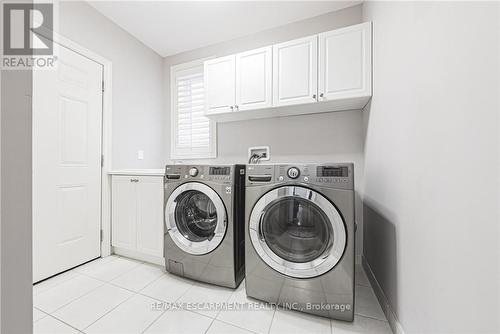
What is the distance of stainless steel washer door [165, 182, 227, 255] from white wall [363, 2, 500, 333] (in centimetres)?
114

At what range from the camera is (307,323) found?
1.19 m

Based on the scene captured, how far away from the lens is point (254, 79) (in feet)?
6.49

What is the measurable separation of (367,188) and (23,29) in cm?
209

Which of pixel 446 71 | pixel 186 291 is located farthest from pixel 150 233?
pixel 446 71

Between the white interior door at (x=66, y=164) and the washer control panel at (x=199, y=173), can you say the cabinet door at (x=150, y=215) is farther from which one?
the white interior door at (x=66, y=164)

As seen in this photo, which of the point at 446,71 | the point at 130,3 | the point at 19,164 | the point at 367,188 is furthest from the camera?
the point at 130,3

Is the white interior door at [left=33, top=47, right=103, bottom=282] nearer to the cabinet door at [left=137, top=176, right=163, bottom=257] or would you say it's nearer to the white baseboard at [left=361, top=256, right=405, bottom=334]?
the cabinet door at [left=137, top=176, right=163, bottom=257]

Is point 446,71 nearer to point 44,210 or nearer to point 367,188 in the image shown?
point 367,188

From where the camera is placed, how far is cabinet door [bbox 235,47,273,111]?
1.93 m

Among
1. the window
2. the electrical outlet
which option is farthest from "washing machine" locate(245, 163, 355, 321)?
the window

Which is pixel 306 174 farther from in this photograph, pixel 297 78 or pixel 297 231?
pixel 297 78

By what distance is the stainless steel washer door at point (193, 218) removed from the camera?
60.1 inches

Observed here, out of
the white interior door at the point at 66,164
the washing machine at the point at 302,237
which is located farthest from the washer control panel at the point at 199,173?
the white interior door at the point at 66,164

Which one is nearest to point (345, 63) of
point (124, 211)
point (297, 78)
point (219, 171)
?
point (297, 78)
